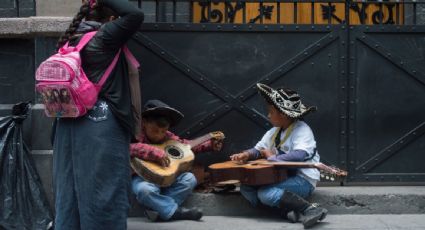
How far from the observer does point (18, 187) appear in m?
6.38

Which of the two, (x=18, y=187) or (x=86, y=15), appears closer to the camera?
(x=86, y=15)

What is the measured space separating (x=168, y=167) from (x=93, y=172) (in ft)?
4.62

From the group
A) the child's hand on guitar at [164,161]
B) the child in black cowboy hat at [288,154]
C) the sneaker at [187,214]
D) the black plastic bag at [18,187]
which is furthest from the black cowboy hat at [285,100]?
the black plastic bag at [18,187]

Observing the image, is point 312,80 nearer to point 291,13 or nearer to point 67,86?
point 291,13

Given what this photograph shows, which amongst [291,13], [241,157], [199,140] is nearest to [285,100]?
[241,157]

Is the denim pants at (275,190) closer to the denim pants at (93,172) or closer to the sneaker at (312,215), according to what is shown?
the sneaker at (312,215)

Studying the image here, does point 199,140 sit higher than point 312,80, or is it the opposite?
point 312,80

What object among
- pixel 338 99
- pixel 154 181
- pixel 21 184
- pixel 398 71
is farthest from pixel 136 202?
pixel 398 71

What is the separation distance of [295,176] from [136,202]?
57.0 inches

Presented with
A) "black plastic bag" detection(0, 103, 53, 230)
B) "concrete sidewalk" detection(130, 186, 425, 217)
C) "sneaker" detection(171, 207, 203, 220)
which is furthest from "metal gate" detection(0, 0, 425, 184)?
"black plastic bag" detection(0, 103, 53, 230)

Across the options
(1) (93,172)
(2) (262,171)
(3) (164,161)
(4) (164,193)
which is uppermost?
(1) (93,172)

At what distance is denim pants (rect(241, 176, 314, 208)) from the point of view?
638 centimetres

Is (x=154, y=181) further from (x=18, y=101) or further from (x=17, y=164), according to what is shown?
(x=18, y=101)

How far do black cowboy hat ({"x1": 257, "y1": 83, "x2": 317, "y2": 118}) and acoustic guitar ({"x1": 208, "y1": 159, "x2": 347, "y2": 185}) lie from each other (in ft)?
1.56
